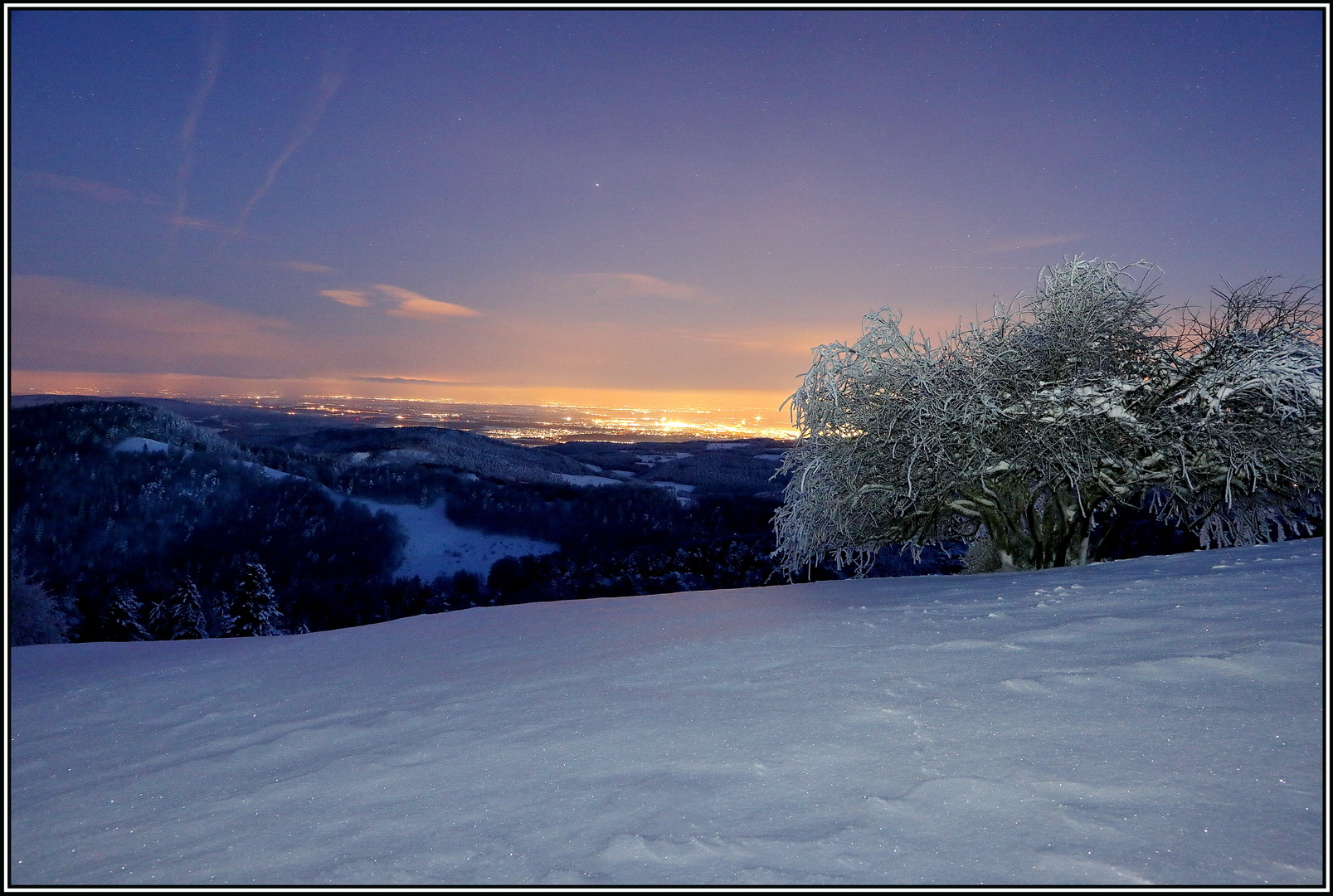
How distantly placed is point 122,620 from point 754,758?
3400 cm

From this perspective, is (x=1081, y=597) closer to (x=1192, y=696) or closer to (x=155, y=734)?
(x=1192, y=696)

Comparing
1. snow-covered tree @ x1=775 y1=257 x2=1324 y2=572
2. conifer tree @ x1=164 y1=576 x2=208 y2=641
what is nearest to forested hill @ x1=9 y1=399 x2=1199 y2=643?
conifer tree @ x1=164 y1=576 x2=208 y2=641

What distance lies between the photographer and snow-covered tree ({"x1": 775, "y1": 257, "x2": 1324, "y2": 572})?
9.79 meters

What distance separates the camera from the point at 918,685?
12.3 ft

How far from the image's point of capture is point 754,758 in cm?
302

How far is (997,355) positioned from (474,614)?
25.8ft

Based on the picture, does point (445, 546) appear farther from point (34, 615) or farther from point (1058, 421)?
point (1058, 421)

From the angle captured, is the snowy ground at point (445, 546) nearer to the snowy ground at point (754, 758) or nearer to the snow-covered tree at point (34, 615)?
the snow-covered tree at point (34, 615)

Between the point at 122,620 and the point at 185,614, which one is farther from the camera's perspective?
the point at 185,614

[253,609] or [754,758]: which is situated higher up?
Result: [754,758]

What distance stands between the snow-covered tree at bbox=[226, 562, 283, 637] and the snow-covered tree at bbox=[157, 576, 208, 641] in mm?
1187

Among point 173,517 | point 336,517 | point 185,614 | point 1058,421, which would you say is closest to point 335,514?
point 336,517

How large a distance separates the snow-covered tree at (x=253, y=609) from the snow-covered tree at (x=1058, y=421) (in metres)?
26.2

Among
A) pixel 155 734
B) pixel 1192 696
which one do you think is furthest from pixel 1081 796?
pixel 155 734
